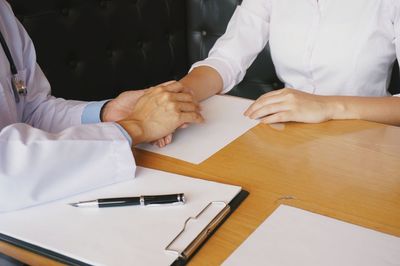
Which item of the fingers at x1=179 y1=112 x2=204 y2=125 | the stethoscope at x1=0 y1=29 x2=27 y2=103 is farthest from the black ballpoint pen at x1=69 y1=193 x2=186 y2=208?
the stethoscope at x1=0 y1=29 x2=27 y2=103

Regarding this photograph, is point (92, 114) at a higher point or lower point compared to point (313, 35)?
lower

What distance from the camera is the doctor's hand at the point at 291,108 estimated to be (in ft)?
2.91

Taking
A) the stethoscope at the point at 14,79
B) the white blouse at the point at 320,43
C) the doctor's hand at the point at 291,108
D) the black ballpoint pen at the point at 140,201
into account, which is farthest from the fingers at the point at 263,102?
the stethoscope at the point at 14,79

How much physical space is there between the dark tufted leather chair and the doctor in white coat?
36 cm

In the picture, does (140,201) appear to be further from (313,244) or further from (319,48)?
(319,48)

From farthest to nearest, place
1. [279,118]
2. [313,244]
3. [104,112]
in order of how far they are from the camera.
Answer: [104,112]
[279,118]
[313,244]

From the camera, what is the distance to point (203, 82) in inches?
41.9

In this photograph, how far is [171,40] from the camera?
6.10 feet

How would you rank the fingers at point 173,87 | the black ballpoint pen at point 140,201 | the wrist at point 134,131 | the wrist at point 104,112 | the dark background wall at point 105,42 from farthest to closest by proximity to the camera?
the dark background wall at point 105,42
the wrist at point 104,112
the fingers at point 173,87
the wrist at point 134,131
the black ballpoint pen at point 140,201

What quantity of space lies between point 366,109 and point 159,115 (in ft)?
1.37

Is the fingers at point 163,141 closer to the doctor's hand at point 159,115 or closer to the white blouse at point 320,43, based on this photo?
the doctor's hand at point 159,115

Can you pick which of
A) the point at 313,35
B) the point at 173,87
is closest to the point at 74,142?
the point at 173,87

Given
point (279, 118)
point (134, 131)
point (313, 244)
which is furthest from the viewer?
point (279, 118)

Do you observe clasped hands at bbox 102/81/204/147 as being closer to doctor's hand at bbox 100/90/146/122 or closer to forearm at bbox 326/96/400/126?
doctor's hand at bbox 100/90/146/122
